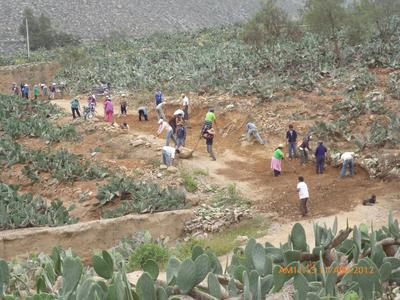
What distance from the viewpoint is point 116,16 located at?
63094 millimetres

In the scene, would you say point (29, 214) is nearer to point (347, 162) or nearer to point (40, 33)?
point (347, 162)

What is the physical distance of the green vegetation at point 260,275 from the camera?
418 centimetres

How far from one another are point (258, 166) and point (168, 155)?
8.50ft

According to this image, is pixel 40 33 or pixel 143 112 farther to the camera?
pixel 40 33

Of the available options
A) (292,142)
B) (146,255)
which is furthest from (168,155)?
(146,255)

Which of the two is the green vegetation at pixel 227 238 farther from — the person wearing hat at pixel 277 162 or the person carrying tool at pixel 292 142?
the person carrying tool at pixel 292 142

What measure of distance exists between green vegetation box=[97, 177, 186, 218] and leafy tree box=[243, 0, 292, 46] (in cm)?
1407

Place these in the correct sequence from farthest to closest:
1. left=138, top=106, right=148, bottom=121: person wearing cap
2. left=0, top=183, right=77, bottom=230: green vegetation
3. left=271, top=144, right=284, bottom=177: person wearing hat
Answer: left=138, top=106, right=148, bottom=121: person wearing cap < left=271, top=144, right=284, bottom=177: person wearing hat < left=0, top=183, right=77, bottom=230: green vegetation

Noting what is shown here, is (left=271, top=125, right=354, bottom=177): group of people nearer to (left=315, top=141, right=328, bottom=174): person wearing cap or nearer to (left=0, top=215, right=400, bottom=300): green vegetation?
(left=315, top=141, right=328, bottom=174): person wearing cap

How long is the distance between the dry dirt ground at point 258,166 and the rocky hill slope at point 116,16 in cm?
3752

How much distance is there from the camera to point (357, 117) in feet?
52.1

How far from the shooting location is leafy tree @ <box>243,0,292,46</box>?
24.0 m

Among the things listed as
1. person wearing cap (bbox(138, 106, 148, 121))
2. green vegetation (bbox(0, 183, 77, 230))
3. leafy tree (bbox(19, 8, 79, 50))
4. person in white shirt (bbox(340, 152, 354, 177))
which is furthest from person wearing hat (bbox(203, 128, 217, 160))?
leafy tree (bbox(19, 8, 79, 50))

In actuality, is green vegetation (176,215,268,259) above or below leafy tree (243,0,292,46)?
below
